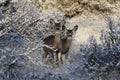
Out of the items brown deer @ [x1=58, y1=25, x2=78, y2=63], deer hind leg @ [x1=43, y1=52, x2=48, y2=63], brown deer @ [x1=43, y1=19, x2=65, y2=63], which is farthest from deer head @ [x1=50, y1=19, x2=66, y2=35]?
deer hind leg @ [x1=43, y1=52, x2=48, y2=63]

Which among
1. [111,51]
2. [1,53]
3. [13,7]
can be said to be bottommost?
[111,51]

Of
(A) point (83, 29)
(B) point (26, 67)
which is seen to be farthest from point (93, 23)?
(B) point (26, 67)

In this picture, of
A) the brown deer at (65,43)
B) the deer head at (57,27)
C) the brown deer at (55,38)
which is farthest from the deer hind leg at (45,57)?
the deer head at (57,27)

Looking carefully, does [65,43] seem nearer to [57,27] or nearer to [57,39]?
[57,39]

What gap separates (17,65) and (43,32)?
5.70 feet

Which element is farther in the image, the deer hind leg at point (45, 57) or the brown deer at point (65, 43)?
the brown deer at point (65, 43)

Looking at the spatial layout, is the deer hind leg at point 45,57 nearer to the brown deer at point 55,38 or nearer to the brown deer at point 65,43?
the brown deer at point 55,38

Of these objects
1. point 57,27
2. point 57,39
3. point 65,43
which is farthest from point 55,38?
point 65,43

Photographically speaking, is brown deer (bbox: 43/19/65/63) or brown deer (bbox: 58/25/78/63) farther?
brown deer (bbox: 58/25/78/63)

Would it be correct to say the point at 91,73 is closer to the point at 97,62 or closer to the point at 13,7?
the point at 97,62

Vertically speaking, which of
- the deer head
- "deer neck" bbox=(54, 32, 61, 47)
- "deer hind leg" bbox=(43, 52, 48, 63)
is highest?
the deer head

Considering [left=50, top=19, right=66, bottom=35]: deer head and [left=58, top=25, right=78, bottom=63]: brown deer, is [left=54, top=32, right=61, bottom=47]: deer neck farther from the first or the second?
[left=58, top=25, right=78, bottom=63]: brown deer

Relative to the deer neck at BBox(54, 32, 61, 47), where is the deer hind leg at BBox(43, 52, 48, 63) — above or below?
below

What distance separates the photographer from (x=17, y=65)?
238 inches
